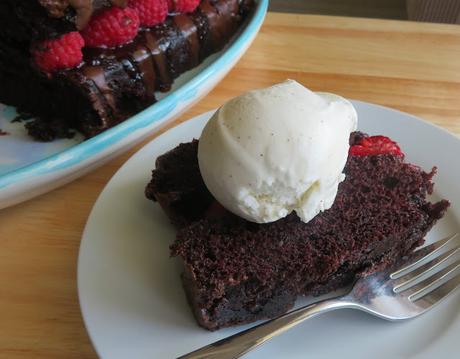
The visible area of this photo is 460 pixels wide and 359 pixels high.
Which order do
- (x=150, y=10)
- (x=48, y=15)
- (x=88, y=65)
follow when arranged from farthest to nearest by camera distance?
(x=150, y=10), (x=88, y=65), (x=48, y=15)

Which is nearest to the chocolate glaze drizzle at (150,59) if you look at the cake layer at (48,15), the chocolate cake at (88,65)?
the chocolate cake at (88,65)

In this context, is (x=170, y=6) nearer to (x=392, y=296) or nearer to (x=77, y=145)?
(x=77, y=145)

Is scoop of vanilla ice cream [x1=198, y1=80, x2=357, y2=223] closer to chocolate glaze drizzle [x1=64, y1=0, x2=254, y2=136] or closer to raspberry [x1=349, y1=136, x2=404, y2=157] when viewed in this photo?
raspberry [x1=349, y1=136, x2=404, y2=157]

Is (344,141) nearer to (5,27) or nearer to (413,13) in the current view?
(5,27)

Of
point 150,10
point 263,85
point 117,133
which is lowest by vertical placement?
point 263,85

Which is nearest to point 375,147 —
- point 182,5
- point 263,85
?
point 263,85

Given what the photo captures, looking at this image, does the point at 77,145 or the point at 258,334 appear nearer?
the point at 258,334

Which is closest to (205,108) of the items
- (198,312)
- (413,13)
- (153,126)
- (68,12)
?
(153,126)
